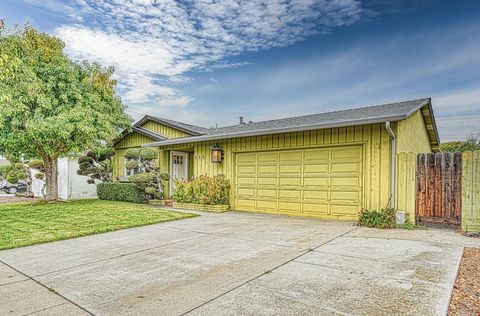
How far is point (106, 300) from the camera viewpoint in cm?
275

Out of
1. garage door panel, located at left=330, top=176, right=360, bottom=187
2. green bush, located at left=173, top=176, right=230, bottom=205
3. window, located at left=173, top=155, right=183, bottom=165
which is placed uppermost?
window, located at left=173, top=155, right=183, bottom=165

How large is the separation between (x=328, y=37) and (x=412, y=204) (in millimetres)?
6761

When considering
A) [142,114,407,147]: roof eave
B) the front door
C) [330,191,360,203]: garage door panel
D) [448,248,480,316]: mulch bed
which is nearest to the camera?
[448,248,480,316]: mulch bed

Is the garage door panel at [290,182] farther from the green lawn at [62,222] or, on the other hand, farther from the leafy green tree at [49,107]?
the leafy green tree at [49,107]

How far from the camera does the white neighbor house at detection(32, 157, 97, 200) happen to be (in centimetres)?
1398

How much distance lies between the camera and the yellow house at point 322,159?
699 centimetres

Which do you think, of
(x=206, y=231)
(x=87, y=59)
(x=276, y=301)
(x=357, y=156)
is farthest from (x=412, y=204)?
(x=87, y=59)

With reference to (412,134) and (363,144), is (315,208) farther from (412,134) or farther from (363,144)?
(412,134)

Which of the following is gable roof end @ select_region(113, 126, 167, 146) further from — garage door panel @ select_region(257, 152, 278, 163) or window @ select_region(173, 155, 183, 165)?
garage door panel @ select_region(257, 152, 278, 163)

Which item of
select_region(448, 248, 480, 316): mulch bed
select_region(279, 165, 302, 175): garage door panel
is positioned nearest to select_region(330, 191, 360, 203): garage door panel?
select_region(279, 165, 302, 175): garage door panel

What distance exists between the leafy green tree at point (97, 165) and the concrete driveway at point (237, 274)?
9.18 m

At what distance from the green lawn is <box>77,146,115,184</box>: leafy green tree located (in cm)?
447

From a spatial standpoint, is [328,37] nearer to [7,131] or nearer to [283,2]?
[283,2]

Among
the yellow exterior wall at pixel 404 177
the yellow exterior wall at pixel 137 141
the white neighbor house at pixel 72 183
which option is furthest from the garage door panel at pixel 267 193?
the white neighbor house at pixel 72 183
